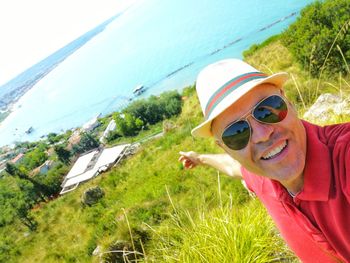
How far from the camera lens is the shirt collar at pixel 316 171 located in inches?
50.3

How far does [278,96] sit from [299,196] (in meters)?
0.42

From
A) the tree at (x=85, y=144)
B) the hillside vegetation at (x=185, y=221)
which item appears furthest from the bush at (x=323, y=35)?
the tree at (x=85, y=144)

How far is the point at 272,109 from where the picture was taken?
1411mm

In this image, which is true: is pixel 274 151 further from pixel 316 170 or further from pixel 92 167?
pixel 92 167

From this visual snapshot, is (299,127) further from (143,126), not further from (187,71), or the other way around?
(187,71)

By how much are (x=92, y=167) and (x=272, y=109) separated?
39.0 metres

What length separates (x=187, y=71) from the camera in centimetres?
8819

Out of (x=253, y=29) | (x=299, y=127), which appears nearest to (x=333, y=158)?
(x=299, y=127)

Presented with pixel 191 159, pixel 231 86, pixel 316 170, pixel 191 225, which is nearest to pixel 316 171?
pixel 316 170

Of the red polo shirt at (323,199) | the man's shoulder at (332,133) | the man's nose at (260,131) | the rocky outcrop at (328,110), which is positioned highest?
the man's nose at (260,131)

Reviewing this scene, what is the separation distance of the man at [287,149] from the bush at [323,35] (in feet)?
29.5

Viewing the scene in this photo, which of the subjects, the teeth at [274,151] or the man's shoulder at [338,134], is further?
the teeth at [274,151]

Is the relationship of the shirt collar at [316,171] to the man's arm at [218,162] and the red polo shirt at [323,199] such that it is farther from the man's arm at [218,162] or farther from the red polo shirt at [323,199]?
the man's arm at [218,162]

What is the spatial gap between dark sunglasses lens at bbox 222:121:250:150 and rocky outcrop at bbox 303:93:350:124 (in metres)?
1.98
